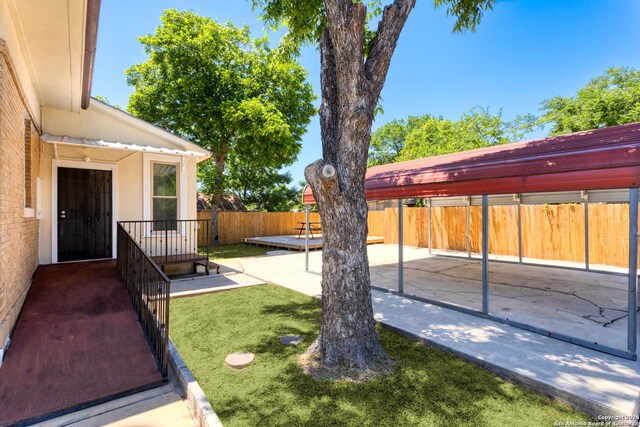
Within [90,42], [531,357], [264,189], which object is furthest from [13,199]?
[264,189]

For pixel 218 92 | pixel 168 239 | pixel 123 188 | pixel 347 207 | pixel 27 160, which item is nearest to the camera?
pixel 347 207

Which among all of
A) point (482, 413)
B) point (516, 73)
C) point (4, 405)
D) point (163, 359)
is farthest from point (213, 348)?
point (516, 73)

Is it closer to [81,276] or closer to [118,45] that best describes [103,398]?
[81,276]

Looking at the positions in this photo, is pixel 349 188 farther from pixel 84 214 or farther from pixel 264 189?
pixel 264 189

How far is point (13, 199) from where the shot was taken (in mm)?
3979

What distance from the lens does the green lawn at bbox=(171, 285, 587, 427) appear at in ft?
8.19

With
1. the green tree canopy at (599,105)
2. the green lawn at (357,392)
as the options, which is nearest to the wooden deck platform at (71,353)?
the green lawn at (357,392)

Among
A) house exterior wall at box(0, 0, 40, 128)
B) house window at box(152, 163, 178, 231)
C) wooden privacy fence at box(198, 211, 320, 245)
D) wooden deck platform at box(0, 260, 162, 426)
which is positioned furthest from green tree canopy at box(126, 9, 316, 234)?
wooden deck platform at box(0, 260, 162, 426)

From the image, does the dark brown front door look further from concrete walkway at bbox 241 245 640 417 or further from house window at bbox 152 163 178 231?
concrete walkway at bbox 241 245 640 417

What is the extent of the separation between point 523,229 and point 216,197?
12.6 metres

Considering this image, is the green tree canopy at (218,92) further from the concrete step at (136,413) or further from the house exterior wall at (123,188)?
the concrete step at (136,413)

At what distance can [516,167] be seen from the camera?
421 centimetres

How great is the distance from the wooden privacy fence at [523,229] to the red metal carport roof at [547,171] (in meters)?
6.23

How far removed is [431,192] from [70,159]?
7.46 meters
